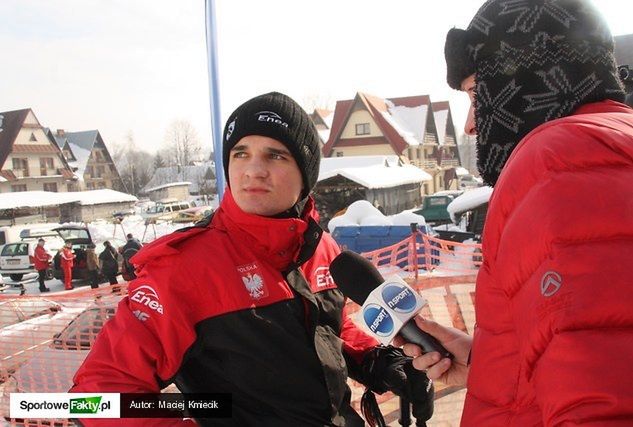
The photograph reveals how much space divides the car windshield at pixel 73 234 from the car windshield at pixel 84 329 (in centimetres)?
1240

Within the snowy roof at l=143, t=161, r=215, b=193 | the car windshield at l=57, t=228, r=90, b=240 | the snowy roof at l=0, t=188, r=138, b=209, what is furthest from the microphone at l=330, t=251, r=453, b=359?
the snowy roof at l=143, t=161, r=215, b=193

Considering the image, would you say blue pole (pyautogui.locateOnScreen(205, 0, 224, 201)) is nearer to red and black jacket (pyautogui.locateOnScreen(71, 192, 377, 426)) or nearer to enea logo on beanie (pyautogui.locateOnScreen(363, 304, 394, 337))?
red and black jacket (pyautogui.locateOnScreen(71, 192, 377, 426))

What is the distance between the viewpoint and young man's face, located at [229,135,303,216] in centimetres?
199

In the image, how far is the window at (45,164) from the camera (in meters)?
44.3

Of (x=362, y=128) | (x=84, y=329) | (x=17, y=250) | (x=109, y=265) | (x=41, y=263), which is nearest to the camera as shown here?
(x=84, y=329)

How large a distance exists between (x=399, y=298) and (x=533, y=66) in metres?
0.73

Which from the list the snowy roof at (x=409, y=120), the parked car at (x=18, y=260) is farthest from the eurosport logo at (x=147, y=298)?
the snowy roof at (x=409, y=120)

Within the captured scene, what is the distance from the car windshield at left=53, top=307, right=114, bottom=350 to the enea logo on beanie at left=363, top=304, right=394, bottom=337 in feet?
17.2

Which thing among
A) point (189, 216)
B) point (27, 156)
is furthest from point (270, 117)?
point (27, 156)

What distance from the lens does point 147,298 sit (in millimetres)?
1562

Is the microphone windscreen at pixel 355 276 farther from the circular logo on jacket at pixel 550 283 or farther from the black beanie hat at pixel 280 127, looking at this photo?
the circular logo on jacket at pixel 550 283

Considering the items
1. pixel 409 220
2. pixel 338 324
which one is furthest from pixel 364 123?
pixel 338 324

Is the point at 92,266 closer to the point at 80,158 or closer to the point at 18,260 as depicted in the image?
the point at 18,260

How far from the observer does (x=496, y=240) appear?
0.99 meters
